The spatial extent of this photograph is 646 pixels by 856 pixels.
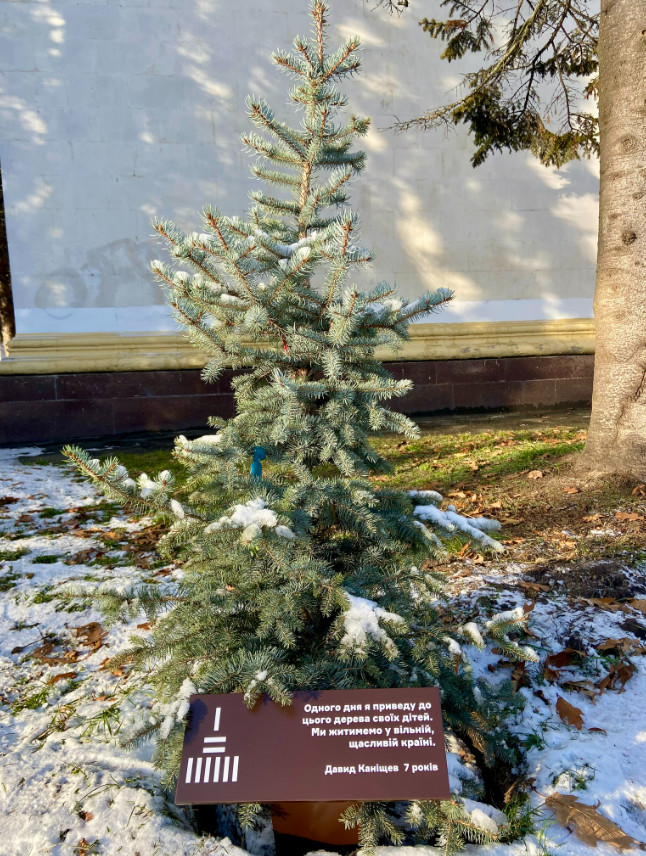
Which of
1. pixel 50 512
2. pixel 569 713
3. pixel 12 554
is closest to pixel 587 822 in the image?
pixel 569 713

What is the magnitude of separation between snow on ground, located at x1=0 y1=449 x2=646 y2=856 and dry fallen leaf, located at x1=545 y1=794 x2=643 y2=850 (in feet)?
0.10

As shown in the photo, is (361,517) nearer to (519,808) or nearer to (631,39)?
(519,808)

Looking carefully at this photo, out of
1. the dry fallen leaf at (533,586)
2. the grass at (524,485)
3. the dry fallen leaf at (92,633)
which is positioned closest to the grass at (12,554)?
the grass at (524,485)

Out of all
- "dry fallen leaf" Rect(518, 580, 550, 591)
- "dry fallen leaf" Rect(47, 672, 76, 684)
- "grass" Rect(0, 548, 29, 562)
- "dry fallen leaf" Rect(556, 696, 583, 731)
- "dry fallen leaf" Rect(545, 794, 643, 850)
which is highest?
"dry fallen leaf" Rect(518, 580, 550, 591)

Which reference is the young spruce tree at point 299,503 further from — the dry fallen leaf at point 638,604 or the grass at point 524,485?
the dry fallen leaf at point 638,604

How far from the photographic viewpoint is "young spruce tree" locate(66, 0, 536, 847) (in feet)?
6.08

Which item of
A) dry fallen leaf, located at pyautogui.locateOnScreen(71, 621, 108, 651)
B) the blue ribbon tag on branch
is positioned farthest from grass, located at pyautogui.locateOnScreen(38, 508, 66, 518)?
the blue ribbon tag on branch

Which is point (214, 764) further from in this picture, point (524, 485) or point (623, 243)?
point (623, 243)

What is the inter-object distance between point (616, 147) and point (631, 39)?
2.31 feet

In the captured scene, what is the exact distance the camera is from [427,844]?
1.88 m

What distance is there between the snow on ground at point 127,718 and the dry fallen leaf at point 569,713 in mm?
18

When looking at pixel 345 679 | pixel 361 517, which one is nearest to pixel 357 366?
pixel 361 517

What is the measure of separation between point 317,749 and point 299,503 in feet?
2.47

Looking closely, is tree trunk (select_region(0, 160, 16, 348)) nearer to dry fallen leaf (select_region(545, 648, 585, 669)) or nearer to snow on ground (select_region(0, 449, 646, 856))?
snow on ground (select_region(0, 449, 646, 856))
